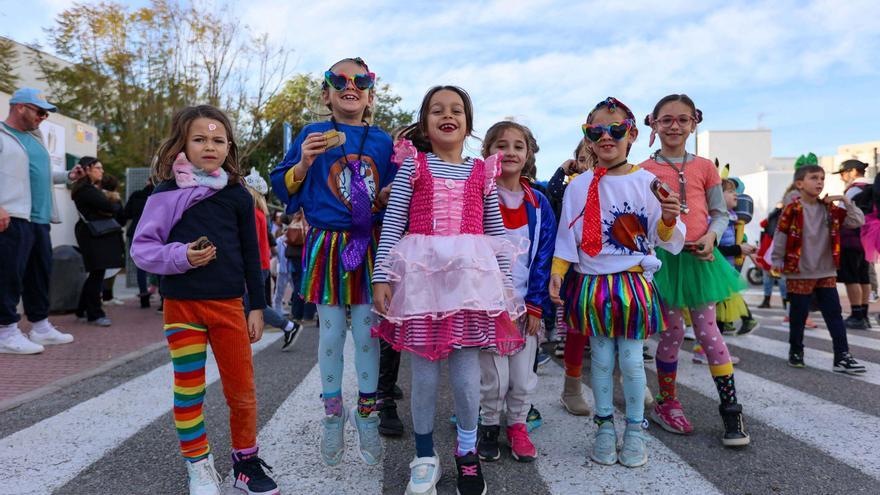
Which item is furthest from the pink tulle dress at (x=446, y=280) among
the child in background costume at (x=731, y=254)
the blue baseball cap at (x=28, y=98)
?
the blue baseball cap at (x=28, y=98)

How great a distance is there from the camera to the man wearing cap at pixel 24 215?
5012mm

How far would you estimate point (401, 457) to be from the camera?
2826 mm

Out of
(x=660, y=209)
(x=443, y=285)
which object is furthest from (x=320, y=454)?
(x=660, y=209)

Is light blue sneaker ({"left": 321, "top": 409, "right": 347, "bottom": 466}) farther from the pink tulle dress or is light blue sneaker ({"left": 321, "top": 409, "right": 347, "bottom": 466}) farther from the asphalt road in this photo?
the pink tulle dress

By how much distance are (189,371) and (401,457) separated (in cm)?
114

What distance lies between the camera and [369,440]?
2639 mm

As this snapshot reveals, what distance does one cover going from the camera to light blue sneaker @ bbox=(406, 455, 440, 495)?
2.32 meters

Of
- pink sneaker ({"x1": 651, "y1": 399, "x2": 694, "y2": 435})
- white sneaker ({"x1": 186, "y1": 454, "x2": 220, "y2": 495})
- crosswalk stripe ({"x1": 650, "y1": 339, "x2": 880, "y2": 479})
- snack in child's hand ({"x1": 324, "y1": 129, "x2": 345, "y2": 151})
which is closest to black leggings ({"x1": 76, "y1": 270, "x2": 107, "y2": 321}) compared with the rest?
white sneaker ({"x1": 186, "y1": 454, "x2": 220, "y2": 495})

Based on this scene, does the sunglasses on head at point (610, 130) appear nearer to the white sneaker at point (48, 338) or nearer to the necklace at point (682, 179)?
the necklace at point (682, 179)

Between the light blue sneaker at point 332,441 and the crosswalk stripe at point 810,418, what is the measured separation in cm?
250

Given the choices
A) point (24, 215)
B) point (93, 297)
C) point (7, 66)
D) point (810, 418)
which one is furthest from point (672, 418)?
point (7, 66)

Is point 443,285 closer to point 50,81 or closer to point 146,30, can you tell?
point 146,30

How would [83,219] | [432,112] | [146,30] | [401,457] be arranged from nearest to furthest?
[432,112]
[401,457]
[83,219]
[146,30]

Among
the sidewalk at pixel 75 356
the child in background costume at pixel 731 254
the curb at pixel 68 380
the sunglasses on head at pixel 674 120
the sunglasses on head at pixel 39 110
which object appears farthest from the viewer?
the sunglasses on head at pixel 39 110
